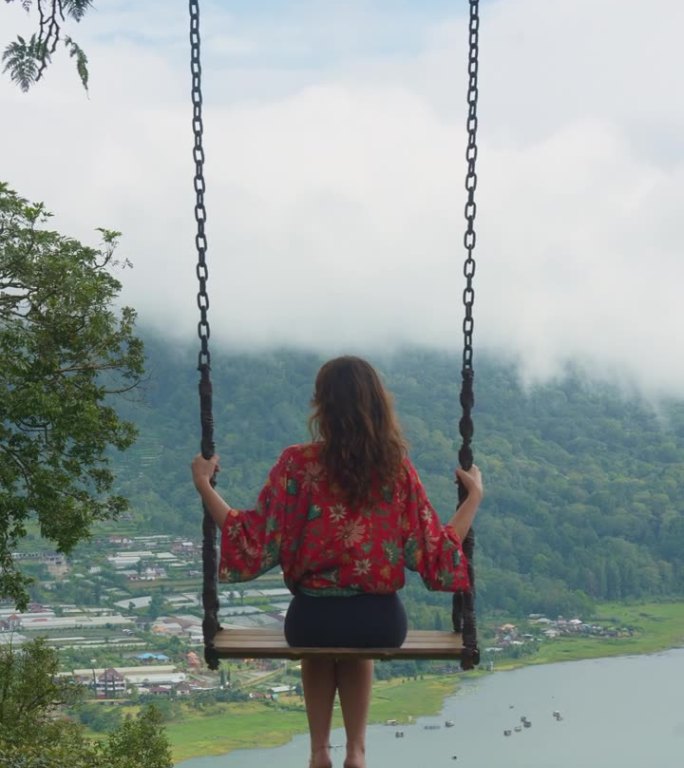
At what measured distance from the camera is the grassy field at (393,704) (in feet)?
121

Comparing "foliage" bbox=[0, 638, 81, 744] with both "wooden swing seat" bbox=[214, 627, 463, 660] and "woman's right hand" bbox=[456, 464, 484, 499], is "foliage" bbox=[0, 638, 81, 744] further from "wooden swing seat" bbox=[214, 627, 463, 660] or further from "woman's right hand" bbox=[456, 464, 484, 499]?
"woman's right hand" bbox=[456, 464, 484, 499]

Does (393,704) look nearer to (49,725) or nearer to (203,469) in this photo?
(49,725)

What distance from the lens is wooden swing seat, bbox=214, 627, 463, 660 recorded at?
122 inches

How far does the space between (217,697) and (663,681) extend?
1498 centimetres

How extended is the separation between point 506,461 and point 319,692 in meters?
58.6

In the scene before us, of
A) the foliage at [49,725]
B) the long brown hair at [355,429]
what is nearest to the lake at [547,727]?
the foliage at [49,725]

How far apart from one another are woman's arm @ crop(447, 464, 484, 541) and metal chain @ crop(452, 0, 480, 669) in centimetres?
4

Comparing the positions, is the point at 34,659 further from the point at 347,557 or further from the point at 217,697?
the point at 217,697

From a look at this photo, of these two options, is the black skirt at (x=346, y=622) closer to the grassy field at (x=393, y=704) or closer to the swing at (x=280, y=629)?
the swing at (x=280, y=629)

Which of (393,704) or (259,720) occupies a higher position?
Answer: (259,720)

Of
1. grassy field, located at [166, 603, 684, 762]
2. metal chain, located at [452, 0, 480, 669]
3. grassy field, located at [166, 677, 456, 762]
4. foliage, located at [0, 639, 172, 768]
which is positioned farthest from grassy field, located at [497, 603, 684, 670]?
metal chain, located at [452, 0, 480, 669]

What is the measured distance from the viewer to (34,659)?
8.96 m

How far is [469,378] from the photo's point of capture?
12.6ft

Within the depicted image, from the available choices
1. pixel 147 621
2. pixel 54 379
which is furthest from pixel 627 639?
pixel 54 379
